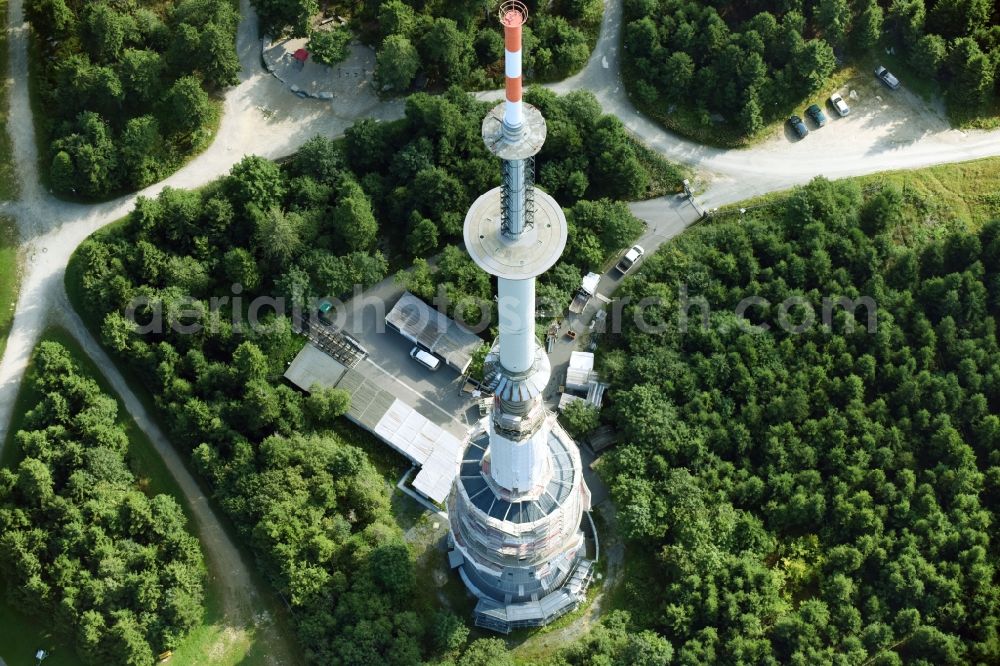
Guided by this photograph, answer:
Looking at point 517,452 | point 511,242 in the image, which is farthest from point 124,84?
point 511,242

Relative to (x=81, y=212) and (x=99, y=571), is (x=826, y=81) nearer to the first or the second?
(x=81, y=212)

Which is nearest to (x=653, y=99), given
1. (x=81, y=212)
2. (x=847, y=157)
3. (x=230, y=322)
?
(x=847, y=157)

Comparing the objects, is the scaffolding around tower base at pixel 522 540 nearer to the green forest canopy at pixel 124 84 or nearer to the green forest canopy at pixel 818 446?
the green forest canopy at pixel 818 446

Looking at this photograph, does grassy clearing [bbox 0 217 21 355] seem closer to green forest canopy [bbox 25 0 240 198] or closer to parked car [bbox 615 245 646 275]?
green forest canopy [bbox 25 0 240 198]

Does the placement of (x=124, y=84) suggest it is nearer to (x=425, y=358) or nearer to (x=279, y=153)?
(x=279, y=153)

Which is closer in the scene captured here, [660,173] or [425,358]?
[425,358]

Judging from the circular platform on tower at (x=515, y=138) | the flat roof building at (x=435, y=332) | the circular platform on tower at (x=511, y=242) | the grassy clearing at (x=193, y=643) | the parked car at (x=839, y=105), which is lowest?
the grassy clearing at (x=193, y=643)

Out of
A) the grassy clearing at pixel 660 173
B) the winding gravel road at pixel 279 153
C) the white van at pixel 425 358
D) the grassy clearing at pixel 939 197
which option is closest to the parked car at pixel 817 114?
→ the winding gravel road at pixel 279 153
